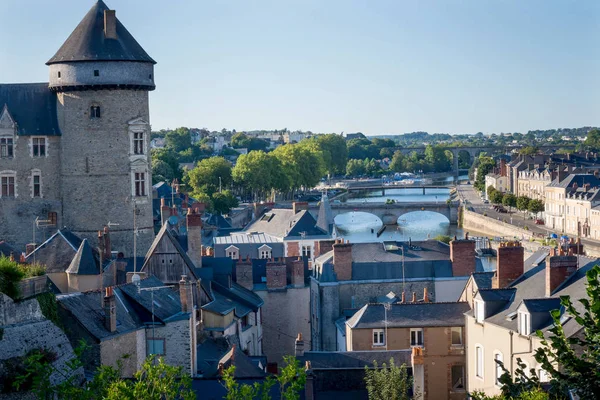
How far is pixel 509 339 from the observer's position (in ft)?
70.5

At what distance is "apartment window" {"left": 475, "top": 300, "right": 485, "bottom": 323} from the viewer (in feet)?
76.0

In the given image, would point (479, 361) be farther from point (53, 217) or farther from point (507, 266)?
point (53, 217)

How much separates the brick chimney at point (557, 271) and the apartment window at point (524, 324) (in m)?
1.24

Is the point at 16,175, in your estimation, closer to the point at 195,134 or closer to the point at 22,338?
the point at 22,338

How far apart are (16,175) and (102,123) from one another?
9.97 feet

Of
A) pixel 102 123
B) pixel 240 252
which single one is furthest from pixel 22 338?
pixel 240 252

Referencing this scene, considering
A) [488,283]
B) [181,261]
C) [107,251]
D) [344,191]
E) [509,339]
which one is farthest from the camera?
[344,191]

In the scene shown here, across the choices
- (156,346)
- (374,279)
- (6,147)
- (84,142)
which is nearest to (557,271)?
(156,346)

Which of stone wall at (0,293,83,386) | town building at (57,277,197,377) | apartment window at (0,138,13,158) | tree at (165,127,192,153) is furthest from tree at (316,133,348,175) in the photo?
stone wall at (0,293,83,386)

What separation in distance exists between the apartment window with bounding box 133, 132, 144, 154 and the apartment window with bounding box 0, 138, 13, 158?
3513 mm

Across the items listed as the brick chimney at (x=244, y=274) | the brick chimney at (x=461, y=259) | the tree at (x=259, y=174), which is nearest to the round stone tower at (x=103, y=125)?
the brick chimney at (x=244, y=274)

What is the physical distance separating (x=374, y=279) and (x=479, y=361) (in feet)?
29.5

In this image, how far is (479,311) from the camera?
76.8 feet

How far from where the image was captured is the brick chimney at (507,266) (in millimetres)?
24484
